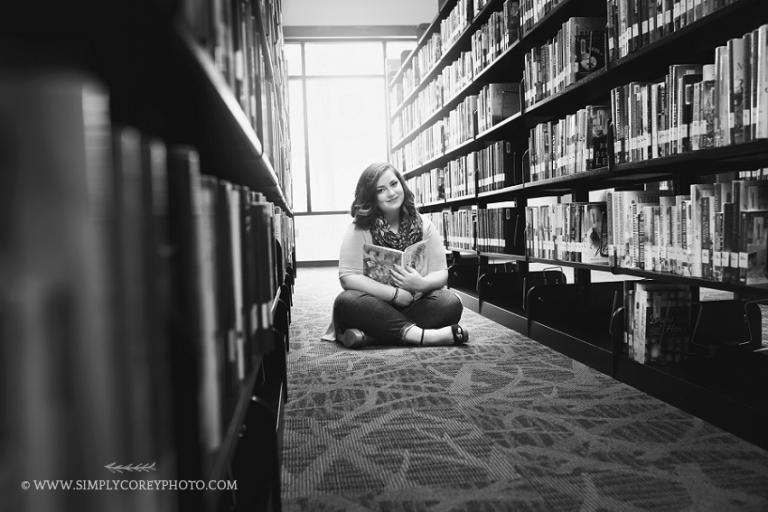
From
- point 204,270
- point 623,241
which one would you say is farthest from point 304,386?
point 204,270

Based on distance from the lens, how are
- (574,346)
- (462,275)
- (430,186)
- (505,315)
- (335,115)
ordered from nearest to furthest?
(574,346)
(505,315)
(462,275)
(430,186)
(335,115)

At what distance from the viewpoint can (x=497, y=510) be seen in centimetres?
101

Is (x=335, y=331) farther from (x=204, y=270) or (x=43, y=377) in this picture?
(x=43, y=377)

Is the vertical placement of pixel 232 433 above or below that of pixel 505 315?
above

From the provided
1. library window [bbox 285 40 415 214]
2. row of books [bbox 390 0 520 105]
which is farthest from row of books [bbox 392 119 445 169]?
library window [bbox 285 40 415 214]

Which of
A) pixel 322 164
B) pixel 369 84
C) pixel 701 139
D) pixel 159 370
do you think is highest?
pixel 369 84

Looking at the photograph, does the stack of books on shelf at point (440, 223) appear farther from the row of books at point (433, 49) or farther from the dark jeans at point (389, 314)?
the dark jeans at point (389, 314)

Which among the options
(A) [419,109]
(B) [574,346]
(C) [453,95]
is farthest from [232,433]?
(A) [419,109]

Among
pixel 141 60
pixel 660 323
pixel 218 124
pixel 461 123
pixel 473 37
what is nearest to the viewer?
pixel 141 60

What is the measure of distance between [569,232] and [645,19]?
882mm

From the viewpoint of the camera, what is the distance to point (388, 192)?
8.52 ft

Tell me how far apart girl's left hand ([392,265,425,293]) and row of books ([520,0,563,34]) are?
49.8 inches

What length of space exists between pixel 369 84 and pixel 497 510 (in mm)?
6720

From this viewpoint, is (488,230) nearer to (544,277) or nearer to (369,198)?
(544,277)
